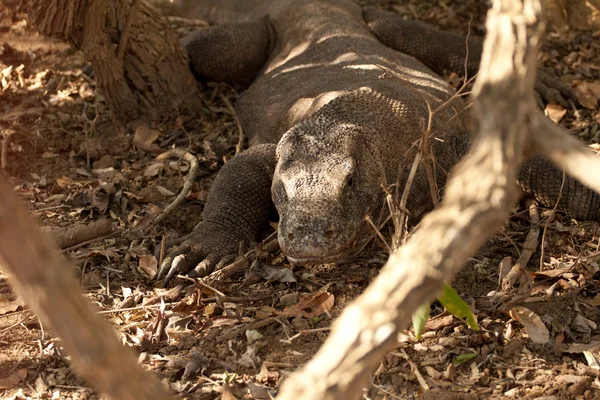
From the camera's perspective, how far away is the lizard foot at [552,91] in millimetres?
5551

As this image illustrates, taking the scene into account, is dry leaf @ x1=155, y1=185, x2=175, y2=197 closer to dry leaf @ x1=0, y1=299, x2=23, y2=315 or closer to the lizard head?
the lizard head

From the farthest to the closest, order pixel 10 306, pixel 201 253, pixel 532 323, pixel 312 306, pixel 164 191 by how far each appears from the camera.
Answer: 1. pixel 164 191
2. pixel 201 253
3. pixel 10 306
4. pixel 312 306
5. pixel 532 323

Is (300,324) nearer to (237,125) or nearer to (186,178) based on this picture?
(186,178)

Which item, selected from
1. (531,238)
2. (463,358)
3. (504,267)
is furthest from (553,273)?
(463,358)

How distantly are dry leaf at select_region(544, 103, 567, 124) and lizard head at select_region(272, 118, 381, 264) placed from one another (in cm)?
209

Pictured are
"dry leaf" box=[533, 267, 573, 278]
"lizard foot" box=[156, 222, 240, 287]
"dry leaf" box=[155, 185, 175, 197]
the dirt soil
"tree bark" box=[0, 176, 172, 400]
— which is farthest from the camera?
"dry leaf" box=[155, 185, 175, 197]

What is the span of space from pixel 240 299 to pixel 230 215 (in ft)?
2.57

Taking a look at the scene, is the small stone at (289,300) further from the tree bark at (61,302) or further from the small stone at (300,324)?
the tree bark at (61,302)

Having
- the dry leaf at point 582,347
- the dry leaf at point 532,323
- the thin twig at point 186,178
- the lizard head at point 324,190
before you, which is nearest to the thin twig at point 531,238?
the dry leaf at point 532,323

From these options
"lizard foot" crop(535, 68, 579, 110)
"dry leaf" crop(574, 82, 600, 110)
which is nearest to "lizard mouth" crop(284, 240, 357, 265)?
"lizard foot" crop(535, 68, 579, 110)

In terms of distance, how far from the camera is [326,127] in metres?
3.93

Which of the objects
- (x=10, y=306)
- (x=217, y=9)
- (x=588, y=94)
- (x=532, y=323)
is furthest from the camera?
(x=217, y=9)

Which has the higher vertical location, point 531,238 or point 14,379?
point 531,238

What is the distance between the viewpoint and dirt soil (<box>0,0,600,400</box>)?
A: 302 centimetres
